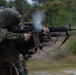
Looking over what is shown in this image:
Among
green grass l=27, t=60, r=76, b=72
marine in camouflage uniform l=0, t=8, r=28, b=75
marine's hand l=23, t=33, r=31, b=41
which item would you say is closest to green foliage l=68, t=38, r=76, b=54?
green grass l=27, t=60, r=76, b=72

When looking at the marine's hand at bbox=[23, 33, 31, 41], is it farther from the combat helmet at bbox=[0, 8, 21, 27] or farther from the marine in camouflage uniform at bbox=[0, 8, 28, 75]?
the combat helmet at bbox=[0, 8, 21, 27]

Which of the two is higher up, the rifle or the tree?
the tree

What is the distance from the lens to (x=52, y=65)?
58.0 ft

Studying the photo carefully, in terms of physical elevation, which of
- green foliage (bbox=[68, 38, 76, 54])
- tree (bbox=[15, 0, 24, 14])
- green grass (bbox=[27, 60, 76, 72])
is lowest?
green grass (bbox=[27, 60, 76, 72])

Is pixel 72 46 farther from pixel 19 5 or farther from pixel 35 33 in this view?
pixel 35 33

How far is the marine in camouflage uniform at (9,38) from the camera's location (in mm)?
5766

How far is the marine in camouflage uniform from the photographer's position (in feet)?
18.9

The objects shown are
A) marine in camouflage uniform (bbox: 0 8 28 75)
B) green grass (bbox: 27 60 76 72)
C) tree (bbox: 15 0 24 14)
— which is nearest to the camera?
marine in camouflage uniform (bbox: 0 8 28 75)

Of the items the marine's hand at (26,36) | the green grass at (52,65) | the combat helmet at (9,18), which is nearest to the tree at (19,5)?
the green grass at (52,65)

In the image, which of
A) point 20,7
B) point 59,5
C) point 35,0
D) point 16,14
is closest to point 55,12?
point 59,5

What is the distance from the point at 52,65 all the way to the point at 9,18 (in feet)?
38.7

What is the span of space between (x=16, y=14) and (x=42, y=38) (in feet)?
1.73

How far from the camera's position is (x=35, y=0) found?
34.8m

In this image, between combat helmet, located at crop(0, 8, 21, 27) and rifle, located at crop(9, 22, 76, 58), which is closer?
rifle, located at crop(9, 22, 76, 58)
